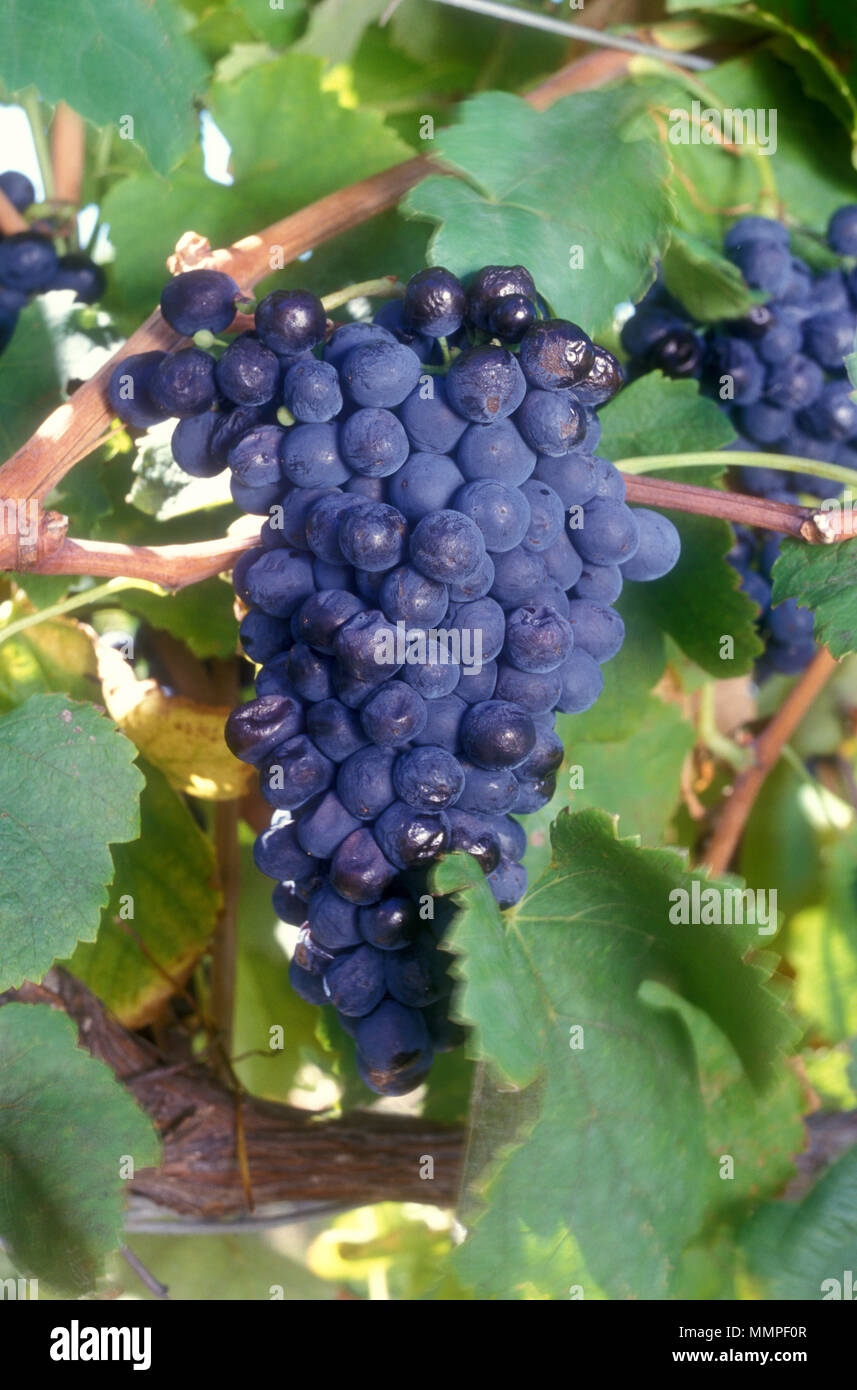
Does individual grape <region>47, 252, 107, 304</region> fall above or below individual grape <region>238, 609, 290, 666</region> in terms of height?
above

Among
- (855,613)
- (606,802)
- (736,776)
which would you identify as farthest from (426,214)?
(736,776)

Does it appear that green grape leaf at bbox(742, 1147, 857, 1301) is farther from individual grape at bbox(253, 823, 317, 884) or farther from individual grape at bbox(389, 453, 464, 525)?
individual grape at bbox(389, 453, 464, 525)

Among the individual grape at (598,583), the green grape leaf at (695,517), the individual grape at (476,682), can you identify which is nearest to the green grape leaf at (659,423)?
the green grape leaf at (695,517)

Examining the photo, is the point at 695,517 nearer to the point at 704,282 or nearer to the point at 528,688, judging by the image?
the point at 704,282

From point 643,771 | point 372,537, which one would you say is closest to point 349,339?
point 372,537

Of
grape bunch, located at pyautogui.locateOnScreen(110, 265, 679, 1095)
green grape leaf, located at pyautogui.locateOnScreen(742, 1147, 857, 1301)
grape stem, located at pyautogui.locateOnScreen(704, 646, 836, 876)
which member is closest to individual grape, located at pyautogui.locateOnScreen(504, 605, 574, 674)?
grape bunch, located at pyautogui.locateOnScreen(110, 265, 679, 1095)
